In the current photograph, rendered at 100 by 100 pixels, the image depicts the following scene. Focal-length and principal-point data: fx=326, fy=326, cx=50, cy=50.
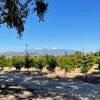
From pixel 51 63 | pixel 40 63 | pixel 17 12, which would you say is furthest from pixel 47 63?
pixel 17 12

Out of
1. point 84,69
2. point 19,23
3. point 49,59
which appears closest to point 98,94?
point 19,23

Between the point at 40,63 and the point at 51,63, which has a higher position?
the point at 51,63

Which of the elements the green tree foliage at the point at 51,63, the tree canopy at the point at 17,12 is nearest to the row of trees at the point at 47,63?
the green tree foliage at the point at 51,63

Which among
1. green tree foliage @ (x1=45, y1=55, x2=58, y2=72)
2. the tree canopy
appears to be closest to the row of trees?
green tree foliage @ (x1=45, y1=55, x2=58, y2=72)

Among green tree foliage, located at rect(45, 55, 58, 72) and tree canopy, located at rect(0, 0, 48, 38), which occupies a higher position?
tree canopy, located at rect(0, 0, 48, 38)

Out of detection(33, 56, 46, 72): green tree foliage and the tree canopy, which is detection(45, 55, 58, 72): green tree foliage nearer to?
detection(33, 56, 46, 72): green tree foliage

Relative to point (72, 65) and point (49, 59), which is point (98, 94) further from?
point (49, 59)

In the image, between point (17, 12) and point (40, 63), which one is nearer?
point (17, 12)

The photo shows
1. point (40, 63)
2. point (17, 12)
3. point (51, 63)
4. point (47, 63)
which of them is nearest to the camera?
point (17, 12)

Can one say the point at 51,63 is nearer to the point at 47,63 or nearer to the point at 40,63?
the point at 47,63

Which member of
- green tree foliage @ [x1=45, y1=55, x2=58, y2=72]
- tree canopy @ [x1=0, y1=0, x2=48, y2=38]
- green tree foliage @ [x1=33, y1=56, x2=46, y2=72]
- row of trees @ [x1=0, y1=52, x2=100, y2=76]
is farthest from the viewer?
green tree foliage @ [x1=33, y1=56, x2=46, y2=72]

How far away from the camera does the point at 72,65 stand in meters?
34.6

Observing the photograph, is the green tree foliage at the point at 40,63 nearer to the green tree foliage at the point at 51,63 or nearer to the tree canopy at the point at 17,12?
the green tree foliage at the point at 51,63

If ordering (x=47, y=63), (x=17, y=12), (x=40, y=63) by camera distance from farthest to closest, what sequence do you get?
1. (x=40, y=63)
2. (x=47, y=63)
3. (x=17, y=12)
